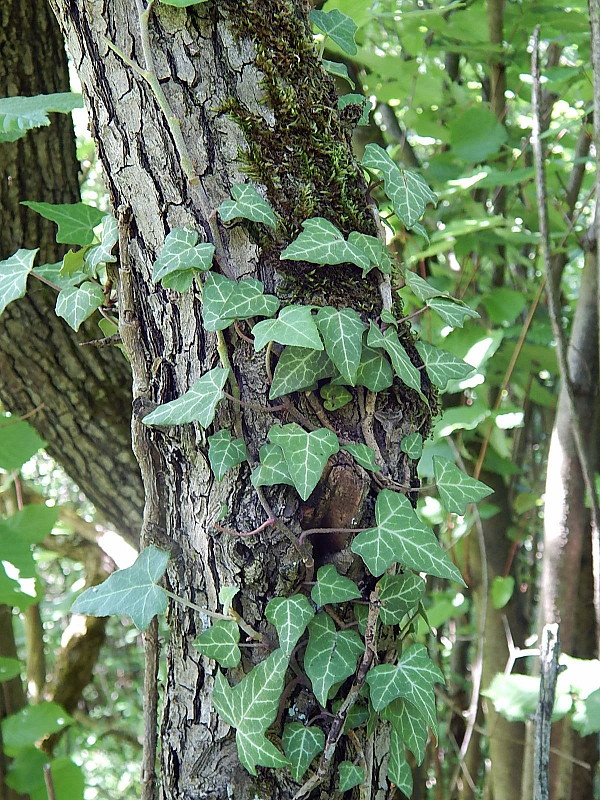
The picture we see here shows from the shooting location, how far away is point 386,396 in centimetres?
65

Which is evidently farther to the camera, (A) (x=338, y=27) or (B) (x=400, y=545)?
(A) (x=338, y=27)

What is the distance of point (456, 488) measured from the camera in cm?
67

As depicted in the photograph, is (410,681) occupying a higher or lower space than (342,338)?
lower

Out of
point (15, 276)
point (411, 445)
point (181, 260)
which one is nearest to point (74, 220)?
point (15, 276)

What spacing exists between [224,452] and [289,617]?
6.2 inches

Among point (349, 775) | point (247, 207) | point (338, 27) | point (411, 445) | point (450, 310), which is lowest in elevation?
point (349, 775)

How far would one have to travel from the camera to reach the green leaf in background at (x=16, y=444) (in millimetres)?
1158

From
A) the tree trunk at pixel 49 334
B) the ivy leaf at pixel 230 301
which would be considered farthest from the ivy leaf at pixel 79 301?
the tree trunk at pixel 49 334

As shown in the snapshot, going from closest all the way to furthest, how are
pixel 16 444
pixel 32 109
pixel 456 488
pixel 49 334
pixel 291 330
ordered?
pixel 291 330
pixel 456 488
pixel 32 109
pixel 16 444
pixel 49 334

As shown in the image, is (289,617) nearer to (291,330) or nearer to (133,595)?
(133,595)

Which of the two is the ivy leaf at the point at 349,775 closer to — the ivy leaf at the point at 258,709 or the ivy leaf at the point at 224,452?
the ivy leaf at the point at 258,709

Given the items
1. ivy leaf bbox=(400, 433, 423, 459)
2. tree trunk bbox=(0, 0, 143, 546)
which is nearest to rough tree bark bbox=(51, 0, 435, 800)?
ivy leaf bbox=(400, 433, 423, 459)

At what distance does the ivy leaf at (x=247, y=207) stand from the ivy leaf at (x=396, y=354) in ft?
0.45

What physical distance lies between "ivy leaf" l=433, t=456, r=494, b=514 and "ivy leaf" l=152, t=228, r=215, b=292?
0.96 feet
